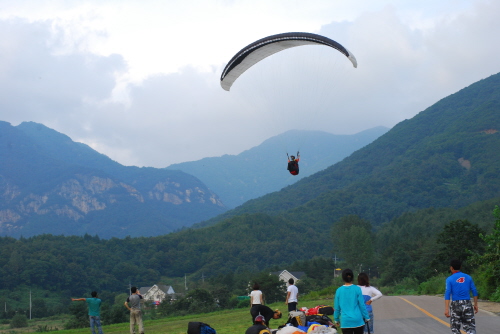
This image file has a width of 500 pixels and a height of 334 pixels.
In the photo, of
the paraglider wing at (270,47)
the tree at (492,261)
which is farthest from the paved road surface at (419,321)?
the paraglider wing at (270,47)

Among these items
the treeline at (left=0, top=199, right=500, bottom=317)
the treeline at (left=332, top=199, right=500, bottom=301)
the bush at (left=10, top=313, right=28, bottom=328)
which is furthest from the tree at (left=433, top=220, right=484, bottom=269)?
the bush at (left=10, top=313, right=28, bottom=328)

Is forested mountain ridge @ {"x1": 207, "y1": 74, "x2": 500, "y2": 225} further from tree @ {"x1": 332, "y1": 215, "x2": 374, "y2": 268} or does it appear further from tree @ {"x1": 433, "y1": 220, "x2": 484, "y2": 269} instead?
tree @ {"x1": 433, "y1": 220, "x2": 484, "y2": 269}

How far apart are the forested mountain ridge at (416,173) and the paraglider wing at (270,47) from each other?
124825mm

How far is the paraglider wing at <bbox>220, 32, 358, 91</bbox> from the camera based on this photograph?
65.6 feet

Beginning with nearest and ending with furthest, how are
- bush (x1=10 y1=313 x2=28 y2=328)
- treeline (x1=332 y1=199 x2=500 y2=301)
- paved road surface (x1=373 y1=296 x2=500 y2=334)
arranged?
paved road surface (x1=373 y1=296 x2=500 y2=334) → treeline (x1=332 y1=199 x2=500 y2=301) → bush (x1=10 y1=313 x2=28 y2=328)

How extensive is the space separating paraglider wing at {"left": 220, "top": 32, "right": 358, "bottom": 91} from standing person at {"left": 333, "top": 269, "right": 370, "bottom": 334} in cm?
1355

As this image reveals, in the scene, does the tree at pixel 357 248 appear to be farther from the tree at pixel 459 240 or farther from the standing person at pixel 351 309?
the standing person at pixel 351 309

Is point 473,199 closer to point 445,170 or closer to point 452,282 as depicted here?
point 445,170

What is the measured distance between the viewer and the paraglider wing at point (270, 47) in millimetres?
19984

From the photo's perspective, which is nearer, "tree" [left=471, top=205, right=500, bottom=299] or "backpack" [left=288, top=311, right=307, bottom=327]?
"backpack" [left=288, top=311, right=307, bottom=327]

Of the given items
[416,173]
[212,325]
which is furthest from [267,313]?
[416,173]

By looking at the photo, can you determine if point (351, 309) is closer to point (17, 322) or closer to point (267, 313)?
point (267, 313)

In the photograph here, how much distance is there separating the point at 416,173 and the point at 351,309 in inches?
6236

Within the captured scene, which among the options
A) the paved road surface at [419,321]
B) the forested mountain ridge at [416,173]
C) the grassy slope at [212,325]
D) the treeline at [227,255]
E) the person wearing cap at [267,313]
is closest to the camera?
the person wearing cap at [267,313]
